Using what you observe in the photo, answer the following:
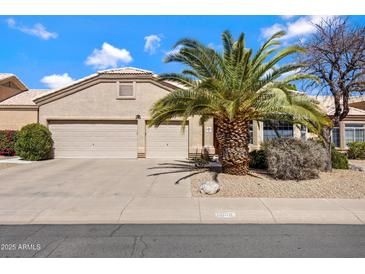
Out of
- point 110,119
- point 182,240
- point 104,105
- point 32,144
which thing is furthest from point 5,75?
point 182,240

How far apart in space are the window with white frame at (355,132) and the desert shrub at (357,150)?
1.33 meters

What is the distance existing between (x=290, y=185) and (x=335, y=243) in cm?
462

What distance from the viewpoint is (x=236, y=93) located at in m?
10.0

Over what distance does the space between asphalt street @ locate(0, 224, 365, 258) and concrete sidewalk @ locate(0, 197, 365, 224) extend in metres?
0.39

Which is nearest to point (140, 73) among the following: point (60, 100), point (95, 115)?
point (95, 115)

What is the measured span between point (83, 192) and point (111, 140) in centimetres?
942

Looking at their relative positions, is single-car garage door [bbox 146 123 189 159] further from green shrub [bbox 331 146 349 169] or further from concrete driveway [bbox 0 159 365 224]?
green shrub [bbox 331 146 349 169]

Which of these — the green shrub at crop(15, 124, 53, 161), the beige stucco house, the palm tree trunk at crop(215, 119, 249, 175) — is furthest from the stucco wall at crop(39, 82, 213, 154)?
the palm tree trunk at crop(215, 119, 249, 175)

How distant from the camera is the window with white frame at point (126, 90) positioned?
1789 centimetres

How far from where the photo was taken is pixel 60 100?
18.1 meters

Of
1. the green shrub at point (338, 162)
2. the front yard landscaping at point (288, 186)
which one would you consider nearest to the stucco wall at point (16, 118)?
the front yard landscaping at point (288, 186)

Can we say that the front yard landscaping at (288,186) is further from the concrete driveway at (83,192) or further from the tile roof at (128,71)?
the tile roof at (128,71)

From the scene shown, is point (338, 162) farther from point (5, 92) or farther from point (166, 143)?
point (5, 92)

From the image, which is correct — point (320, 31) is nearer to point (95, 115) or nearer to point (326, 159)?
point (326, 159)
